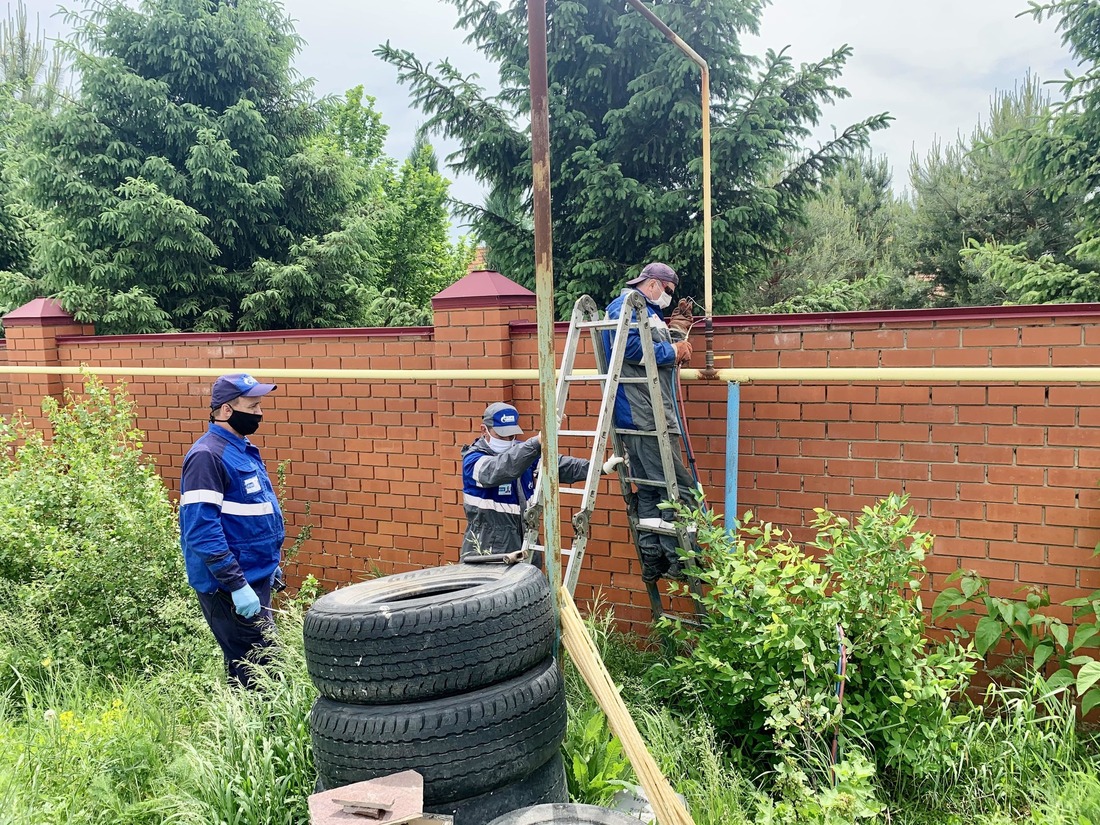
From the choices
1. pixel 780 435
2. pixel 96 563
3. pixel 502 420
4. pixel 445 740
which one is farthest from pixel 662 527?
pixel 96 563

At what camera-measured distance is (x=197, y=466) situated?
386 centimetres

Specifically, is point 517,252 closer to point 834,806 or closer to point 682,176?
point 682,176

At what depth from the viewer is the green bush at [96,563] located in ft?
15.3

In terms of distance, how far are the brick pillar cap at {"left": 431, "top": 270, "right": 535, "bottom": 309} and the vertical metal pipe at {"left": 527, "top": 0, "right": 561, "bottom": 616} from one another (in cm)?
191

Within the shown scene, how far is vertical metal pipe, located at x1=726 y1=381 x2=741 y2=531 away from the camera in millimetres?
3910

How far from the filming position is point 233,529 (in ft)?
13.2

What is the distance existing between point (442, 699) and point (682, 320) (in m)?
2.24

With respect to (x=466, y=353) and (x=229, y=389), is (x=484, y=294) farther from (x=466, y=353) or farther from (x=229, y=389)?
(x=229, y=389)

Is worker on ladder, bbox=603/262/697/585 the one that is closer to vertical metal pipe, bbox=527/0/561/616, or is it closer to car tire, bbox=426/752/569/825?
vertical metal pipe, bbox=527/0/561/616

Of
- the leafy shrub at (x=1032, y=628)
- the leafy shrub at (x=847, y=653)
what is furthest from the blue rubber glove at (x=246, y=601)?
the leafy shrub at (x=1032, y=628)

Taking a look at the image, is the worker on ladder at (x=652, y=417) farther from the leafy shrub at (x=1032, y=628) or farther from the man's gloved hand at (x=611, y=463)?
the leafy shrub at (x=1032, y=628)

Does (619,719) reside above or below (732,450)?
below

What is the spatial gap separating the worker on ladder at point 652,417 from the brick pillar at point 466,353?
Answer: 3.41 feet

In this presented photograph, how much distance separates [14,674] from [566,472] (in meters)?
3.31
